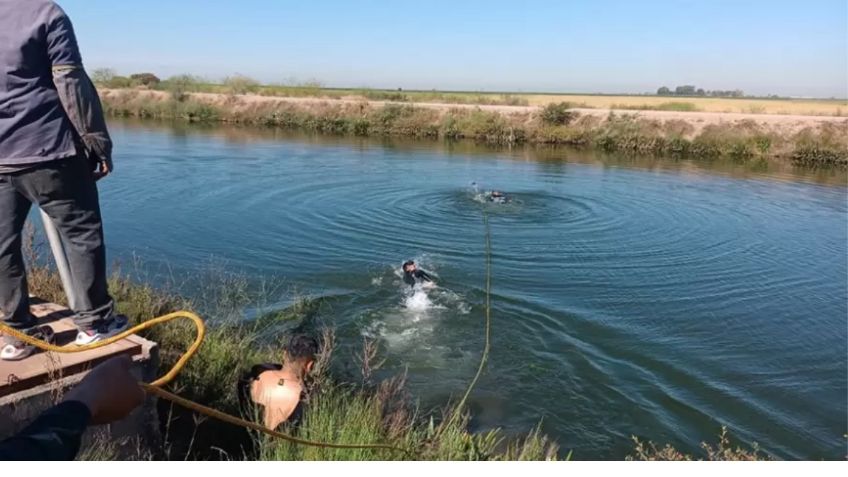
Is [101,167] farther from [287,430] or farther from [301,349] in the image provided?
[287,430]

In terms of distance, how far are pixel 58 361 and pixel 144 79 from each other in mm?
81763

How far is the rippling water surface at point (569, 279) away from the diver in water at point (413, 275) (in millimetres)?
196

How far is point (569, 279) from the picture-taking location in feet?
37.3

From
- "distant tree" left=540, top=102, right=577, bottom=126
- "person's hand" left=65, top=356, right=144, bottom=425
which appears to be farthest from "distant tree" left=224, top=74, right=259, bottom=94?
"person's hand" left=65, top=356, right=144, bottom=425

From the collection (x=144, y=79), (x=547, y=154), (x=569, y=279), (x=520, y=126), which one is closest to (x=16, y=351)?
(x=569, y=279)

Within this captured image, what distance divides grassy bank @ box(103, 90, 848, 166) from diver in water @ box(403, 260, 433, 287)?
2819 cm

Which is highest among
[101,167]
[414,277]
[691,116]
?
[691,116]

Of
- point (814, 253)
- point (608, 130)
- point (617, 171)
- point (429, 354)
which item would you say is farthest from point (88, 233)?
point (608, 130)

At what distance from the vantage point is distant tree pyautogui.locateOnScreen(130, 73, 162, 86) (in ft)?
238

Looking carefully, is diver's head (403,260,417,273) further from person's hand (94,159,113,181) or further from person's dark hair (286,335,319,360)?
person's hand (94,159,113,181)

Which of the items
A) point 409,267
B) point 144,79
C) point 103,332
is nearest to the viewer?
point 103,332

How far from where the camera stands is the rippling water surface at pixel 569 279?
7355 mm

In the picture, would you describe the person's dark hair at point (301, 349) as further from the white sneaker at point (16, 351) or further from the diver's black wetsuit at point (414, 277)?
the diver's black wetsuit at point (414, 277)
